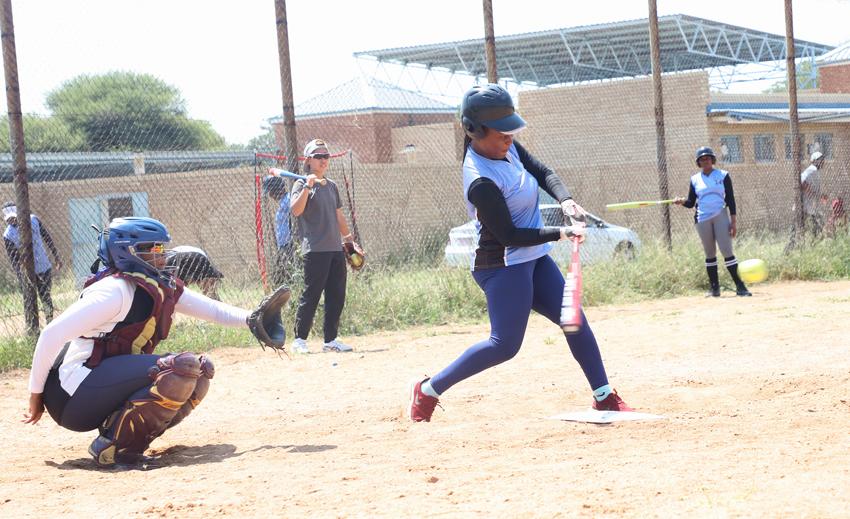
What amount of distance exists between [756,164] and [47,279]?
19.8 m

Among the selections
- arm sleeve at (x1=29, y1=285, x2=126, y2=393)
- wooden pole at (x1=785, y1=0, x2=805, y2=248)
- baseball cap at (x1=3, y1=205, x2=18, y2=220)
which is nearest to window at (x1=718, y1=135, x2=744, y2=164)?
wooden pole at (x1=785, y1=0, x2=805, y2=248)

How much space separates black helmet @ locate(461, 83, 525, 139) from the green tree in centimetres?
611

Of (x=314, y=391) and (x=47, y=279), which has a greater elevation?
(x=47, y=279)

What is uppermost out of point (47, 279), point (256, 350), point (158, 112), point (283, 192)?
point (158, 112)

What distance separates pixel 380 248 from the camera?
16.7 metres

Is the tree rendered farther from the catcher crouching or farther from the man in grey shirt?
the catcher crouching

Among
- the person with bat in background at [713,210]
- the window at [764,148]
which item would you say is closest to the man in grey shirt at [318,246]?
the person with bat in background at [713,210]

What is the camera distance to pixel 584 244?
16.3m

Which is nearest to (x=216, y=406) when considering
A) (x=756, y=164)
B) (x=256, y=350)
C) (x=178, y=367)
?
(x=178, y=367)

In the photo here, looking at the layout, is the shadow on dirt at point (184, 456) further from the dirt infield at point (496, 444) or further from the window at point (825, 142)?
the window at point (825, 142)

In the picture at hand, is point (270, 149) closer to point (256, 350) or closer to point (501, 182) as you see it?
point (256, 350)

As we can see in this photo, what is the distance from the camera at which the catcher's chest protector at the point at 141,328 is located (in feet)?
17.8

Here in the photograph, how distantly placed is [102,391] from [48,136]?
8.78 meters

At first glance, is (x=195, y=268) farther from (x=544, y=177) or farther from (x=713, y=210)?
(x=713, y=210)
